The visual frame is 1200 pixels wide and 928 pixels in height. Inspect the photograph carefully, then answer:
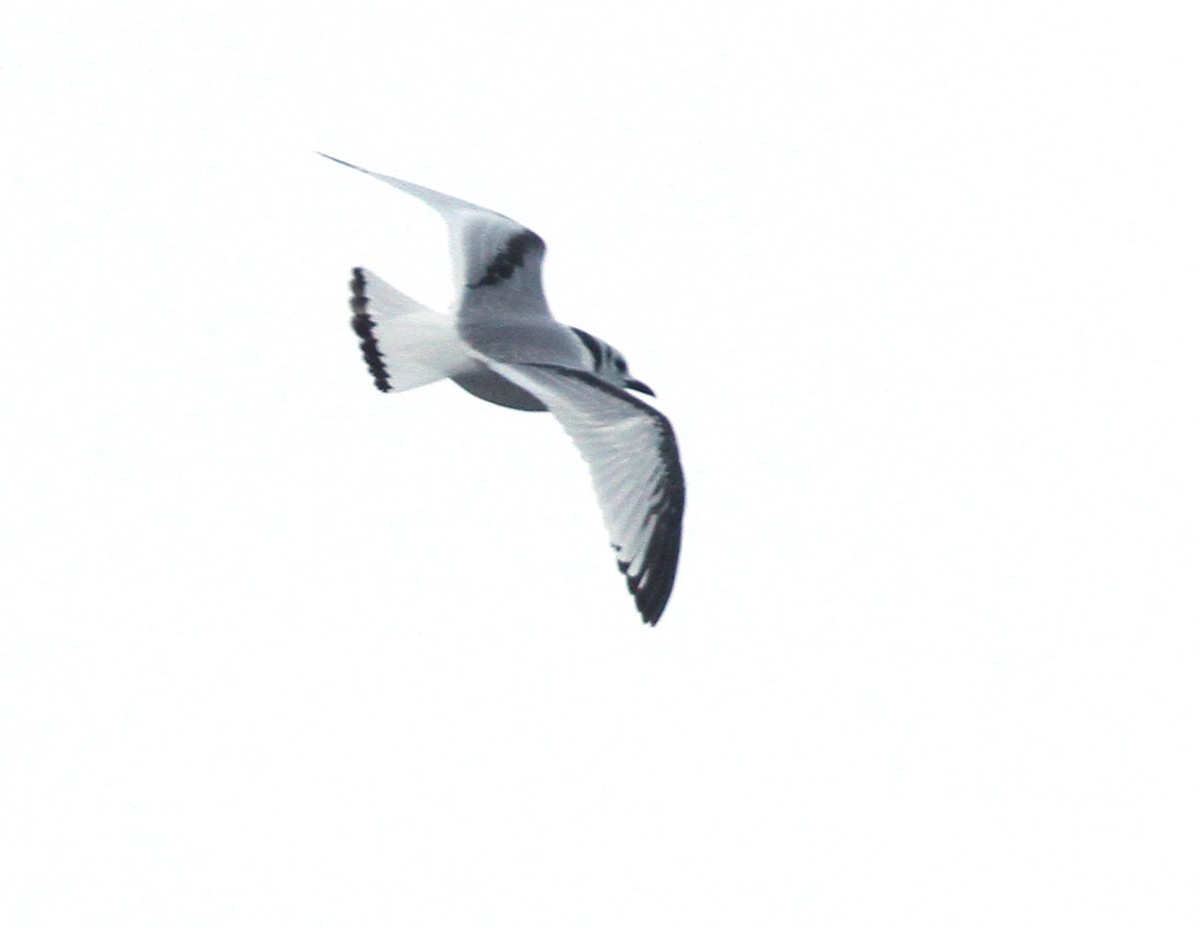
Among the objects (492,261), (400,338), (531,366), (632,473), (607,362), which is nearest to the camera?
(632,473)

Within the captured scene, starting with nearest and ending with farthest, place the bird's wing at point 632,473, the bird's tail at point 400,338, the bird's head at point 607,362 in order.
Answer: the bird's wing at point 632,473 < the bird's tail at point 400,338 < the bird's head at point 607,362

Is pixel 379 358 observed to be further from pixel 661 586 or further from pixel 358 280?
pixel 661 586

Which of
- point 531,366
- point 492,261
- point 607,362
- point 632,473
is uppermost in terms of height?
point 492,261

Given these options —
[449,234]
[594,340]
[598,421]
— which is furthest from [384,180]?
[598,421]

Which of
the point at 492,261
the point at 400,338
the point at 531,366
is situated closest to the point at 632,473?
the point at 531,366

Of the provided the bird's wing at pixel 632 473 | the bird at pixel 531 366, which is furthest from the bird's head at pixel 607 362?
the bird's wing at pixel 632 473

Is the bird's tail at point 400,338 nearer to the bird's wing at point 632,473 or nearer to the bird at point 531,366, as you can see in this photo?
the bird at point 531,366

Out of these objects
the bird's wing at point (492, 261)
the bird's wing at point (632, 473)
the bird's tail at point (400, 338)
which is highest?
the bird's wing at point (492, 261)

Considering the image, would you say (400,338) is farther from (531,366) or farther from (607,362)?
(607,362)
